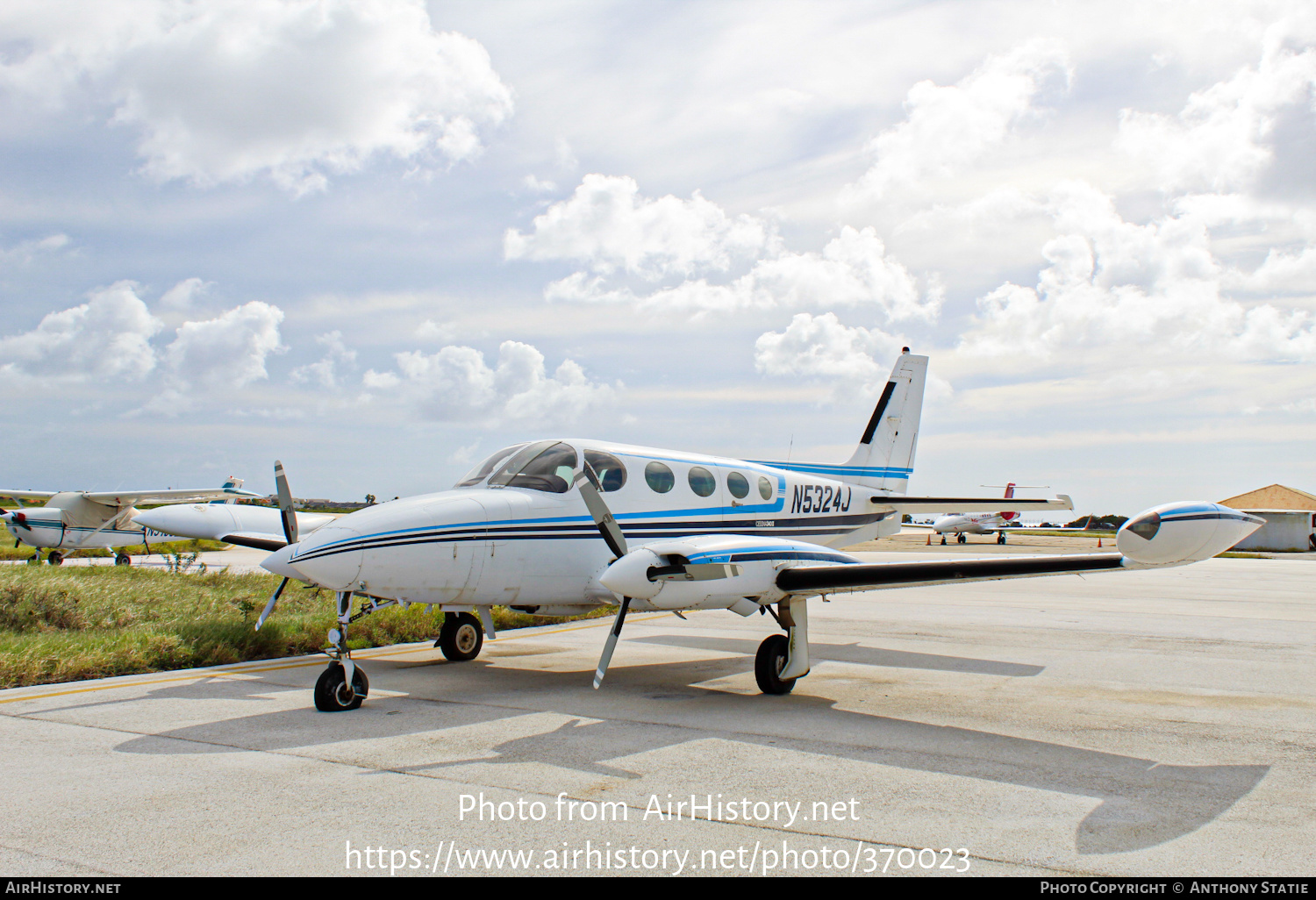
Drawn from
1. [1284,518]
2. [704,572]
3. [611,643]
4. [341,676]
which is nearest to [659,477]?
[704,572]

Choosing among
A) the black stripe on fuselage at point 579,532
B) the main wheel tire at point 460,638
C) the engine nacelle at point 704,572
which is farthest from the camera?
the main wheel tire at point 460,638

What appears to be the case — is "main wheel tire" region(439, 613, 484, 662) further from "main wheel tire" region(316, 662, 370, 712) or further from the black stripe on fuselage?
"main wheel tire" region(316, 662, 370, 712)

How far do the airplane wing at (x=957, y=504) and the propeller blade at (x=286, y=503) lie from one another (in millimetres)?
8859

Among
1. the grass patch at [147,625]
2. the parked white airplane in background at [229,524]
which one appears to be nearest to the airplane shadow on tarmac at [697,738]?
the grass patch at [147,625]

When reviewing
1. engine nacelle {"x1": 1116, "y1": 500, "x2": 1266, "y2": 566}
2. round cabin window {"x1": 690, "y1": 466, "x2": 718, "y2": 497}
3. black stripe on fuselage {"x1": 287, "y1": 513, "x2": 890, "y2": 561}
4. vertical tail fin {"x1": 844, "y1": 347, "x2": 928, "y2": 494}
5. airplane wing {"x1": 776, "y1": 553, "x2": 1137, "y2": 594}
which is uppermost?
vertical tail fin {"x1": 844, "y1": 347, "x2": 928, "y2": 494}

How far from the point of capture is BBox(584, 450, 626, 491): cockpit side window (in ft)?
31.1

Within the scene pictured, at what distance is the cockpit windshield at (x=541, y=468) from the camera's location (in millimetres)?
9164

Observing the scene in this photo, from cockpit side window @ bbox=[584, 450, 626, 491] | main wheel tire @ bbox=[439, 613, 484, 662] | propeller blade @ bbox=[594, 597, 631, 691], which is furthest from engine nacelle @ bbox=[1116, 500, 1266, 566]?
main wheel tire @ bbox=[439, 613, 484, 662]

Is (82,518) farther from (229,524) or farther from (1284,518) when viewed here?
(1284,518)

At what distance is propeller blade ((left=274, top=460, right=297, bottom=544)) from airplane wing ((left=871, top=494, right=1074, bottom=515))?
→ 8.86 meters

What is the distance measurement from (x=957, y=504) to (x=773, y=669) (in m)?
5.90

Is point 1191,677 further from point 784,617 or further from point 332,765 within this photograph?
point 332,765

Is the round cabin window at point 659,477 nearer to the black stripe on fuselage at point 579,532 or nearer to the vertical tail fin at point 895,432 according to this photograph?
the black stripe on fuselage at point 579,532
